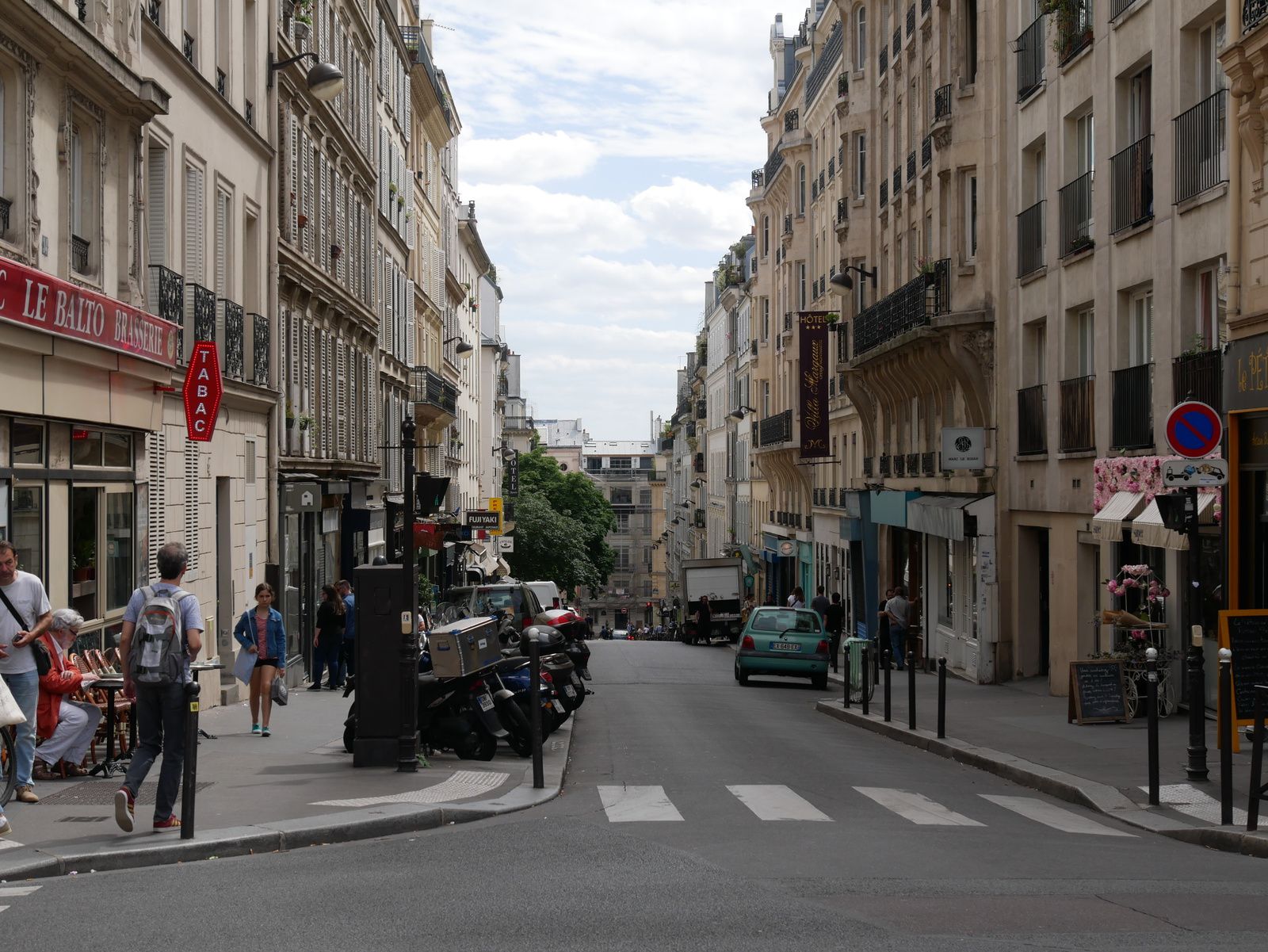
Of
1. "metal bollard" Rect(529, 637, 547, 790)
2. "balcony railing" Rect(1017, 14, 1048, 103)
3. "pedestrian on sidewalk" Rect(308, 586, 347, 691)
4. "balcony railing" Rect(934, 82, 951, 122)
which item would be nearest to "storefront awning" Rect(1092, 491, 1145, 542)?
"balcony railing" Rect(1017, 14, 1048, 103)

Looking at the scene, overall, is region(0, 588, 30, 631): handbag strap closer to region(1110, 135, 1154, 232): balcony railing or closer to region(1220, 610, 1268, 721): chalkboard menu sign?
region(1220, 610, 1268, 721): chalkboard menu sign

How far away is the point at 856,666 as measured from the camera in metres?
24.8

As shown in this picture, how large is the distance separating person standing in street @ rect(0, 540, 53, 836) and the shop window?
3.02 metres

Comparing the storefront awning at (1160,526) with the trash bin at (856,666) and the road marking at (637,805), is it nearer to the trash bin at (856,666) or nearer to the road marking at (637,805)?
the trash bin at (856,666)

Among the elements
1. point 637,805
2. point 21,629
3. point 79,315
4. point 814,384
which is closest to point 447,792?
point 637,805

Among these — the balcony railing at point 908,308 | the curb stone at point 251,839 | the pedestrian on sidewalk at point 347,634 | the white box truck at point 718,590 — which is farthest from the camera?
the white box truck at point 718,590

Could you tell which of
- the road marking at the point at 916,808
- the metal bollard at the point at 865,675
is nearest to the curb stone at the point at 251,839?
the road marking at the point at 916,808

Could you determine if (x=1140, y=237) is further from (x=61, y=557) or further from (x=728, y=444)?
(x=728, y=444)

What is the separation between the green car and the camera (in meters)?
29.6

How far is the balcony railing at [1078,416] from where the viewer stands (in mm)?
23438

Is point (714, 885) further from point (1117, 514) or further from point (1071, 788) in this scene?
point (1117, 514)

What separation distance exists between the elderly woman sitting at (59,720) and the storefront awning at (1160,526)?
1126 cm

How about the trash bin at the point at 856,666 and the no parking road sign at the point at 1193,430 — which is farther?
the trash bin at the point at 856,666

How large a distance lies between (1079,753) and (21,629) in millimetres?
10275
